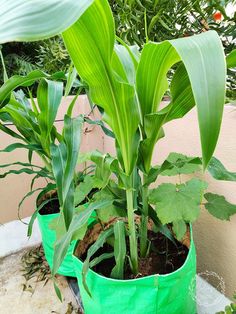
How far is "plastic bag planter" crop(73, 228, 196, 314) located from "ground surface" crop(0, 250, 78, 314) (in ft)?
1.16

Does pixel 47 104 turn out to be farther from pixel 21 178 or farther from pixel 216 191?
pixel 21 178

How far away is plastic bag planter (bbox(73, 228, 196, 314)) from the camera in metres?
0.57

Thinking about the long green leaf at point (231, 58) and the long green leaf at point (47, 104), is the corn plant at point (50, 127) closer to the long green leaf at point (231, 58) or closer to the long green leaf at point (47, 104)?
the long green leaf at point (47, 104)

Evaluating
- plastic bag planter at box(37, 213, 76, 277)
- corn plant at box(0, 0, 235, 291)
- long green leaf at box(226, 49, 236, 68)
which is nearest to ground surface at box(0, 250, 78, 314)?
plastic bag planter at box(37, 213, 76, 277)

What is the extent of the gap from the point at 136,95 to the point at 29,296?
86cm

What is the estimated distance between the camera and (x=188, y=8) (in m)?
0.89

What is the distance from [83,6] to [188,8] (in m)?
0.80

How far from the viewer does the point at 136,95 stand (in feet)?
1.50

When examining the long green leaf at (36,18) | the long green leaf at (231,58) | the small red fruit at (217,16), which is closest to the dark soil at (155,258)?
the long green leaf at (231,58)

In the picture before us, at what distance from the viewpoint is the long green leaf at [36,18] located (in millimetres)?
203

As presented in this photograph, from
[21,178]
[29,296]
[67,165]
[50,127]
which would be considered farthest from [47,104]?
[21,178]

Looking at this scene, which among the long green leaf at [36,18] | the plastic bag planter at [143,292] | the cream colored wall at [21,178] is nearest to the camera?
the long green leaf at [36,18]

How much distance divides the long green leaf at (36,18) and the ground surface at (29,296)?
0.92 m

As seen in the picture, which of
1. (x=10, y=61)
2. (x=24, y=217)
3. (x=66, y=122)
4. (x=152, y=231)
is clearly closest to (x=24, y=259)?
(x=24, y=217)
